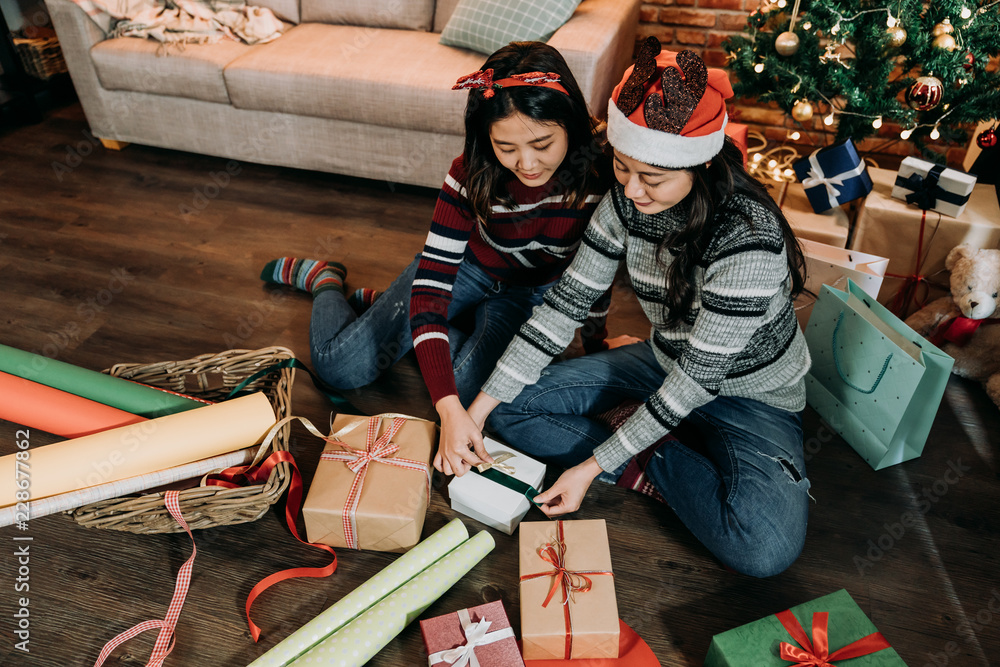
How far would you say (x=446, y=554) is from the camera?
121 centimetres

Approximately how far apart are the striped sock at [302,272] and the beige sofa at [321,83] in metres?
0.59

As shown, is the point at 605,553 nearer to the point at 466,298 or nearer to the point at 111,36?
the point at 466,298

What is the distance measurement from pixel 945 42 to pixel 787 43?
357 mm

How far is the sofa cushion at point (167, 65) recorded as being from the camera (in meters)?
2.36

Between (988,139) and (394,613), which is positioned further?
(988,139)

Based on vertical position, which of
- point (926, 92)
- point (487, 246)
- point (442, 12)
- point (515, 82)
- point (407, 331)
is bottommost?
point (407, 331)

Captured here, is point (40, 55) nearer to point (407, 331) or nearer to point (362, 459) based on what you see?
point (407, 331)

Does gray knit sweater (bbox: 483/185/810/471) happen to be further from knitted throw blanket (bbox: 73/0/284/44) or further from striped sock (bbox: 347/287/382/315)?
knitted throw blanket (bbox: 73/0/284/44)

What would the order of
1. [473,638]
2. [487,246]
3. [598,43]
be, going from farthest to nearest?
[598,43] → [487,246] → [473,638]

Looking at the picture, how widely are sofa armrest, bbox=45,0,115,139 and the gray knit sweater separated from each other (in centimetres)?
222

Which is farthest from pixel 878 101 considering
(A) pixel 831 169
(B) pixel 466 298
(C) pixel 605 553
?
(C) pixel 605 553

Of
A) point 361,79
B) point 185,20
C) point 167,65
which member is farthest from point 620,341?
point 185,20

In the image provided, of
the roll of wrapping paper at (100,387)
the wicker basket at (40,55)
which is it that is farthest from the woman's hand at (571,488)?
the wicker basket at (40,55)

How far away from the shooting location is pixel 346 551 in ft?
A: 4.22
